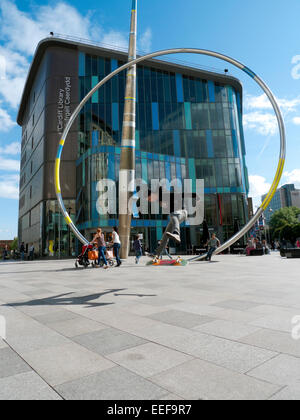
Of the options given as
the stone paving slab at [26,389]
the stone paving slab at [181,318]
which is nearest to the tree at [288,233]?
the stone paving slab at [181,318]

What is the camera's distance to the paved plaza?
2633 millimetres

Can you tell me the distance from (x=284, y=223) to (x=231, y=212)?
4907cm

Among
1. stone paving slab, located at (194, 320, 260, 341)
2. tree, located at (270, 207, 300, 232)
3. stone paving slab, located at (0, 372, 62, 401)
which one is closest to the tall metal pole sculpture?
stone paving slab, located at (194, 320, 260, 341)

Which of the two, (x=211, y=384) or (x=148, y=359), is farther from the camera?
(x=148, y=359)

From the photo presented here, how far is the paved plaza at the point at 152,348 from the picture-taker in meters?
2.63

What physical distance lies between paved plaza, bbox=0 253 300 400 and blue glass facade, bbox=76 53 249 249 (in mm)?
34153

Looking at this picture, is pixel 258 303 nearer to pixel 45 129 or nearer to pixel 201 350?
pixel 201 350

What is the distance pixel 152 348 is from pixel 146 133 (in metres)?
42.2

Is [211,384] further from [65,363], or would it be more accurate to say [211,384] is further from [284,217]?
[284,217]

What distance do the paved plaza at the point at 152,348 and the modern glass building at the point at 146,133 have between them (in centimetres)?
3422

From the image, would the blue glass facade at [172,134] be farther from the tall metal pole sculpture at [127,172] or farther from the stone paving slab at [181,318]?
the stone paving slab at [181,318]

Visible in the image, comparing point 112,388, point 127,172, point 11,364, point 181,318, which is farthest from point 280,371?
point 127,172

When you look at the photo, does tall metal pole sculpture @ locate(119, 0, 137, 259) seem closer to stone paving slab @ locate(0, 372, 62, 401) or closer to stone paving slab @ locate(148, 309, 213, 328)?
stone paving slab @ locate(148, 309, 213, 328)

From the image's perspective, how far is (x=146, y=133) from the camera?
43.9 meters
